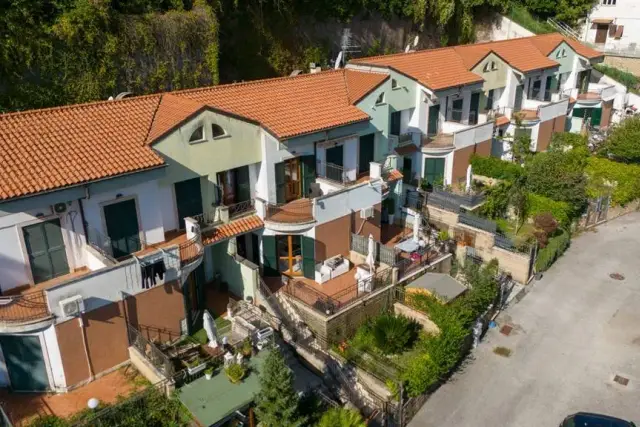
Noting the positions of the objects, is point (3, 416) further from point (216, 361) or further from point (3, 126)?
point (3, 126)

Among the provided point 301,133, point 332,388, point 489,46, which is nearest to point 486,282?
point 332,388

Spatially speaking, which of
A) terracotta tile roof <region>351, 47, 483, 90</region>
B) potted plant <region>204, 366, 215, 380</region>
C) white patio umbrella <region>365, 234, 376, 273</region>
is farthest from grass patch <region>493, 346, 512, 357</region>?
terracotta tile roof <region>351, 47, 483, 90</region>

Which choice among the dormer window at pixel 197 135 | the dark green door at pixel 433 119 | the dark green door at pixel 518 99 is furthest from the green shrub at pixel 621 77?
the dormer window at pixel 197 135

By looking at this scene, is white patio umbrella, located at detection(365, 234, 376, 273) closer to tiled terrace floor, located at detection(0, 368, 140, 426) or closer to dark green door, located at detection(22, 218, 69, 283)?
Answer: tiled terrace floor, located at detection(0, 368, 140, 426)

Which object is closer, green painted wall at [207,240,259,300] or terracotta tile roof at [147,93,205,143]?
terracotta tile roof at [147,93,205,143]

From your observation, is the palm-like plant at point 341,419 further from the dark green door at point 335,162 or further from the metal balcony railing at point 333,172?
the dark green door at point 335,162
